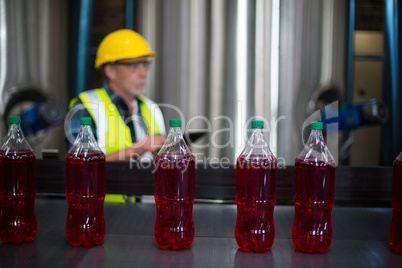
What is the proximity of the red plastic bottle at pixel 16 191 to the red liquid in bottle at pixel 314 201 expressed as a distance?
2.58ft

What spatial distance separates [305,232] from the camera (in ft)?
3.83

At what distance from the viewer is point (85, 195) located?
1207 millimetres

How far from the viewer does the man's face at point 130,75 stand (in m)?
2.10

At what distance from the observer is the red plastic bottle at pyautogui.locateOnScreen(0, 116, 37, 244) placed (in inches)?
47.8

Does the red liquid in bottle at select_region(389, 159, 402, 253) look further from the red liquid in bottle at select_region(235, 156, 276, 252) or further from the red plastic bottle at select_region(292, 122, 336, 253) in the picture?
the red liquid in bottle at select_region(235, 156, 276, 252)

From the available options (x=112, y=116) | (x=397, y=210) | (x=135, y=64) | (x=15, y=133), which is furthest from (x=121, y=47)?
(x=397, y=210)

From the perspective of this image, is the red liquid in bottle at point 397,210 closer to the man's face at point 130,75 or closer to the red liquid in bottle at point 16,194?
the red liquid in bottle at point 16,194

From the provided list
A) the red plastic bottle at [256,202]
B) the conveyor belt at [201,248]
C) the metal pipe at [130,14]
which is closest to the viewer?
the conveyor belt at [201,248]

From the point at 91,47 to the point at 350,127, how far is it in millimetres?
1369

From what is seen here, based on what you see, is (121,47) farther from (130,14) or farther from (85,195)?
(85,195)

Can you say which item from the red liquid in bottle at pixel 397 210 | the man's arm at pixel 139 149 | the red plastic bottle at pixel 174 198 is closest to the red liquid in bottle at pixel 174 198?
the red plastic bottle at pixel 174 198

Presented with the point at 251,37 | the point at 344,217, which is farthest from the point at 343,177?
the point at 251,37

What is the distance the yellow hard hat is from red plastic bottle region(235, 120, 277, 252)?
1063 millimetres

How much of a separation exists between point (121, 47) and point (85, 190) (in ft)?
3.45
